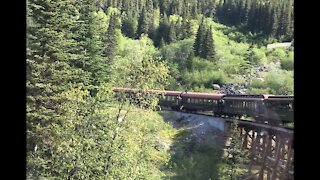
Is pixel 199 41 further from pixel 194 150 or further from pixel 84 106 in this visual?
pixel 84 106

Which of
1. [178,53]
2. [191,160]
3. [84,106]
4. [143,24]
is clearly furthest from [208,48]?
[84,106]

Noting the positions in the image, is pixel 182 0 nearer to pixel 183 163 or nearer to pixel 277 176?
pixel 183 163

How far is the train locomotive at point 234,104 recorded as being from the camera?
23.1 feet

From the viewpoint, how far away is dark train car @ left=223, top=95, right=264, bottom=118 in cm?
1018

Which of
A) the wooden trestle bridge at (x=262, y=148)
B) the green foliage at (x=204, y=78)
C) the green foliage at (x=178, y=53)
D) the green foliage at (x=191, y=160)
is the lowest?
the green foliage at (x=191, y=160)

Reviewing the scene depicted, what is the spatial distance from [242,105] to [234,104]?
34.3 inches

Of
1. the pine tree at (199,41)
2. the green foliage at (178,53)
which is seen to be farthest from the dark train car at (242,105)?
the pine tree at (199,41)

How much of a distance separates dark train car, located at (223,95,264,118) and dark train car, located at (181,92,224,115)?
0.46 m

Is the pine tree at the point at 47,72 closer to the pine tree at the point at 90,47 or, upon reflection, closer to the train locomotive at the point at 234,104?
the train locomotive at the point at 234,104

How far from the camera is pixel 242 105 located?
1165 cm

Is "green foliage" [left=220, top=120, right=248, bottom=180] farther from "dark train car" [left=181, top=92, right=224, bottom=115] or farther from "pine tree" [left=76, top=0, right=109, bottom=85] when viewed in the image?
"pine tree" [left=76, top=0, right=109, bottom=85]

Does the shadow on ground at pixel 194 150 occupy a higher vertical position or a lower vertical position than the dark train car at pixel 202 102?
lower
